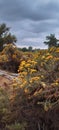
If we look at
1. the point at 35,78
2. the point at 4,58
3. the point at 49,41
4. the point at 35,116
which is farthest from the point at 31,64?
the point at 49,41

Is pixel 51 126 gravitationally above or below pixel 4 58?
below

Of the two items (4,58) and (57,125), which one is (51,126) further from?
(4,58)

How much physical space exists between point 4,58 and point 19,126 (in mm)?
4853

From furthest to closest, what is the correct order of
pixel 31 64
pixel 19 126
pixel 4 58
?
pixel 4 58 → pixel 31 64 → pixel 19 126

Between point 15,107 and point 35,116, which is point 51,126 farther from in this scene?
point 15,107

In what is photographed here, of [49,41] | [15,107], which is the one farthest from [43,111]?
[49,41]

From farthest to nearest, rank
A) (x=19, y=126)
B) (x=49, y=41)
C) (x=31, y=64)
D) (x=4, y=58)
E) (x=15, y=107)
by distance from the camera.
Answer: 1. (x=49, y=41)
2. (x=4, y=58)
3. (x=31, y=64)
4. (x=15, y=107)
5. (x=19, y=126)

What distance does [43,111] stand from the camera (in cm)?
488

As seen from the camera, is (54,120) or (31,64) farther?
(31,64)

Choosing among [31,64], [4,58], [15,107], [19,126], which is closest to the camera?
[19,126]

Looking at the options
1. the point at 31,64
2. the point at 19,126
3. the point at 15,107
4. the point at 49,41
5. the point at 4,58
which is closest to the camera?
the point at 19,126

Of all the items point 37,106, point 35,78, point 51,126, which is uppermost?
point 35,78

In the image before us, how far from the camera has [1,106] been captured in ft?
17.6

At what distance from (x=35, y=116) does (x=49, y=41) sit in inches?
332
